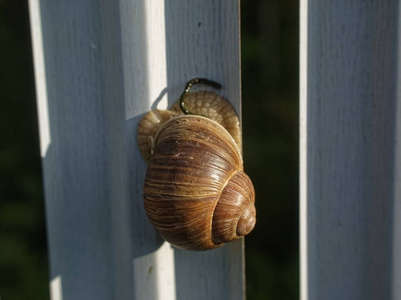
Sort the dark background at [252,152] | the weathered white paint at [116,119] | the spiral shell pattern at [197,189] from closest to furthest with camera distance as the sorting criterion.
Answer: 1. the spiral shell pattern at [197,189]
2. the weathered white paint at [116,119]
3. the dark background at [252,152]

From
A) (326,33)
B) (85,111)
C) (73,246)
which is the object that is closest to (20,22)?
→ (85,111)

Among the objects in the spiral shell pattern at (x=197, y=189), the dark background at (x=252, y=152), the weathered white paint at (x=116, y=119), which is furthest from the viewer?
the dark background at (x=252, y=152)

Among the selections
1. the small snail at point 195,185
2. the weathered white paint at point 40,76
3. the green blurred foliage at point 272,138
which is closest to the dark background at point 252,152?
the green blurred foliage at point 272,138

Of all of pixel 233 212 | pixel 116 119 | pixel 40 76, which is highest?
pixel 40 76

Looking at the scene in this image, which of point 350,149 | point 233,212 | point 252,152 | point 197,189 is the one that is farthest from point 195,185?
point 252,152

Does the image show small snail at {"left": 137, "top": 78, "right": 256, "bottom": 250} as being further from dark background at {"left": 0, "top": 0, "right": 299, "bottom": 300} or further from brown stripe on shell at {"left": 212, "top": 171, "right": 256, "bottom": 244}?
dark background at {"left": 0, "top": 0, "right": 299, "bottom": 300}

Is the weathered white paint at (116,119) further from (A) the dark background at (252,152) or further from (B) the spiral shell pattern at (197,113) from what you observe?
(A) the dark background at (252,152)

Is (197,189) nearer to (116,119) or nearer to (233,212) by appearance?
(233,212)

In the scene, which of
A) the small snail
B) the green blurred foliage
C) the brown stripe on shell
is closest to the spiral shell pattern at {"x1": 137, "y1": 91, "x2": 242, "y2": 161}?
the small snail

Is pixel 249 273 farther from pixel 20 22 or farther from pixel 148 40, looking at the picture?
pixel 20 22
